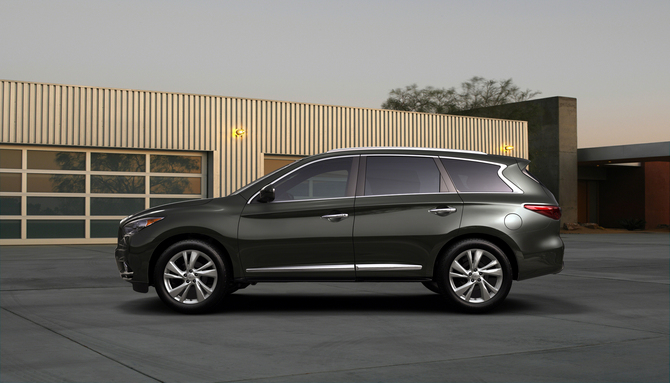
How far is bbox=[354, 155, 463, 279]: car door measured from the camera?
23.5ft

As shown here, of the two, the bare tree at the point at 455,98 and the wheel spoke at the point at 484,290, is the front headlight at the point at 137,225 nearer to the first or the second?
the wheel spoke at the point at 484,290

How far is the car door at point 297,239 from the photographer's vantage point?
7141mm

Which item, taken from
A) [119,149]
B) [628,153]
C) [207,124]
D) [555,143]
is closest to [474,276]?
[119,149]

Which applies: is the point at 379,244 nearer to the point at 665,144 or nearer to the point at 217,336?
the point at 217,336

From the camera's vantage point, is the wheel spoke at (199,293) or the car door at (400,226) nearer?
the wheel spoke at (199,293)

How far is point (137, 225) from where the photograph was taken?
7301 mm

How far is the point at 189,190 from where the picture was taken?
22.6m

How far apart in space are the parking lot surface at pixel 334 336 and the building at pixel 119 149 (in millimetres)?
11400

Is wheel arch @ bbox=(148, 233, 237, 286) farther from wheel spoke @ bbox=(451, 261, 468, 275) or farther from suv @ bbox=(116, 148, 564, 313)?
wheel spoke @ bbox=(451, 261, 468, 275)

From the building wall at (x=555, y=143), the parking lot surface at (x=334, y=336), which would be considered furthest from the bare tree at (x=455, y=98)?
the parking lot surface at (x=334, y=336)

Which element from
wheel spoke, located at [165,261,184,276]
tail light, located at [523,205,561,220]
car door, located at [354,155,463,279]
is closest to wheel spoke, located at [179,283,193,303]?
wheel spoke, located at [165,261,184,276]

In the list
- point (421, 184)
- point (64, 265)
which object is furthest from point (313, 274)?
point (64, 265)

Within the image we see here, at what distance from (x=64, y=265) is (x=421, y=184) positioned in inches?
318

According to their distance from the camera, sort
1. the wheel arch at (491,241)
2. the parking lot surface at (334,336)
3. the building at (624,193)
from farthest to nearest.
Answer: the building at (624,193), the wheel arch at (491,241), the parking lot surface at (334,336)
